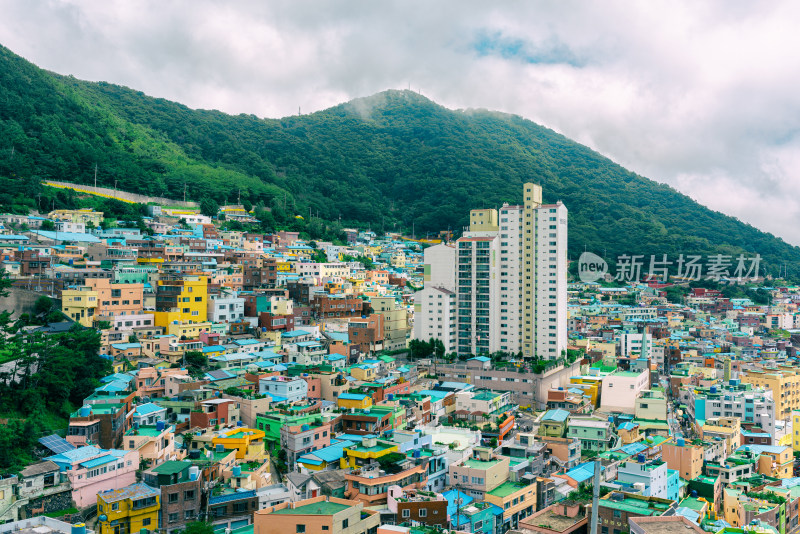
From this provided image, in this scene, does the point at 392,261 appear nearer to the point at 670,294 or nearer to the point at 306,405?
the point at 670,294

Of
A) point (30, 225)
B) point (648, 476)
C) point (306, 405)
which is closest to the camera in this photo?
point (648, 476)

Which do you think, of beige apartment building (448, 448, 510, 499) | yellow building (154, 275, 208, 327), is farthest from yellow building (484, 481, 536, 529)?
yellow building (154, 275, 208, 327)

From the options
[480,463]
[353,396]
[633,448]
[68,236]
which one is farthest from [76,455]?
[68,236]

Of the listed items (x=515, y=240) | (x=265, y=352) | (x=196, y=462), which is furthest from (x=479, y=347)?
(x=196, y=462)

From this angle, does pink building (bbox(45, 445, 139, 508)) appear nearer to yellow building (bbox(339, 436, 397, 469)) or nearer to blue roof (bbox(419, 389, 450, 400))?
yellow building (bbox(339, 436, 397, 469))

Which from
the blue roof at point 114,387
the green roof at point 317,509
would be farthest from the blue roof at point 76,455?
the green roof at point 317,509

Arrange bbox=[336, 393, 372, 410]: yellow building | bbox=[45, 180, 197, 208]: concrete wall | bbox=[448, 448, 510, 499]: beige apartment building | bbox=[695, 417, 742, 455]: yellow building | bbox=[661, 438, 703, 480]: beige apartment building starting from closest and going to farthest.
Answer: bbox=[448, 448, 510, 499]: beige apartment building < bbox=[661, 438, 703, 480]: beige apartment building < bbox=[336, 393, 372, 410]: yellow building < bbox=[695, 417, 742, 455]: yellow building < bbox=[45, 180, 197, 208]: concrete wall
